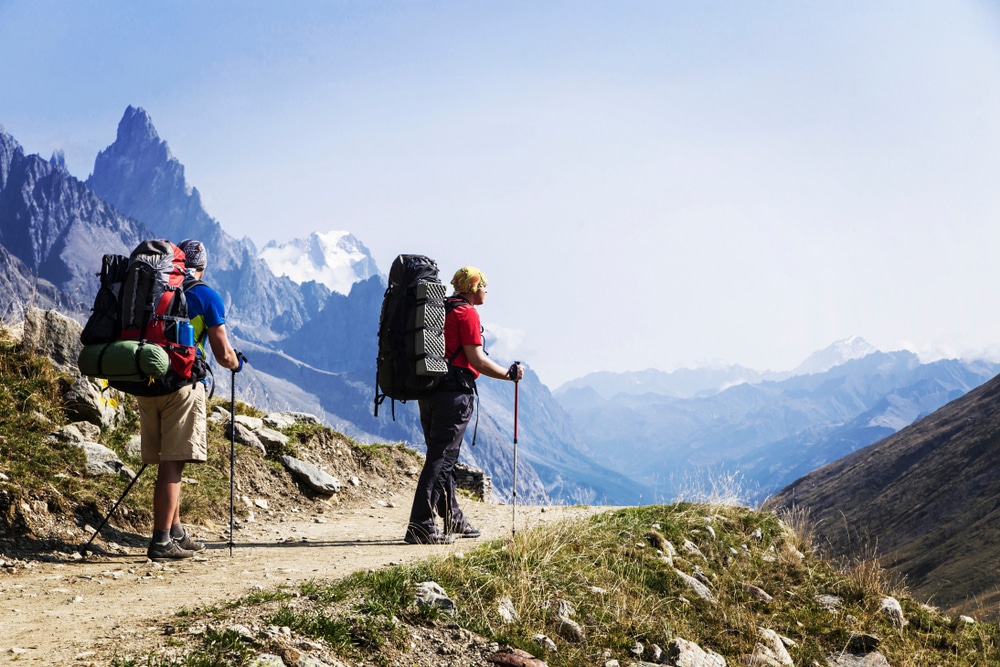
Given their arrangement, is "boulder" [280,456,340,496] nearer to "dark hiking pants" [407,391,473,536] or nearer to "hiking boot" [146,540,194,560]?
"dark hiking pants" [407,391,473,536]

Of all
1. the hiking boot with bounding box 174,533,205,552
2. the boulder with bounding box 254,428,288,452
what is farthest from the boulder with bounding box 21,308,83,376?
the hiking boot with bounding box 174,533,205,552

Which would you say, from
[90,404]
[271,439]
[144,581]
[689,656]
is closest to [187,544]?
[144,581]

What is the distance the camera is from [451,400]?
9500 millimetres

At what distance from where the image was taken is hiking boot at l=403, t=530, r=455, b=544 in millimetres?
9375

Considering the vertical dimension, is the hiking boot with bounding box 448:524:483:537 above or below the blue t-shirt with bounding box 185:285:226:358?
below

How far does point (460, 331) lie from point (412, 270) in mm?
967

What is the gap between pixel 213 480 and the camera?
11289 millimetres

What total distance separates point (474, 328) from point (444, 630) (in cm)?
386

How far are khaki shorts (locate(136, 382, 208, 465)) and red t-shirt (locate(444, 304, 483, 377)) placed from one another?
2.96 metres

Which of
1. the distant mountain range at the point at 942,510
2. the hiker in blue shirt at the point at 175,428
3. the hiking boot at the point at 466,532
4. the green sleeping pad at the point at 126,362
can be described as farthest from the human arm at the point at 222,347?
the distant mountain range at the point at 942,510

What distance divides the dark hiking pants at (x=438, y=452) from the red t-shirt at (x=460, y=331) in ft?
1.58

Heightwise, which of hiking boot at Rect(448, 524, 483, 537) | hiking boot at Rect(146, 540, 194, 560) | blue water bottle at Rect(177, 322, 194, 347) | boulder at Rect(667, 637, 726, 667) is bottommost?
boulder at Rect(667, 637, 726, 667)

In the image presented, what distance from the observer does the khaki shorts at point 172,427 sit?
8.06m

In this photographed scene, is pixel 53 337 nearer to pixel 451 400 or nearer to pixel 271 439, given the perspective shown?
pixel 271 439
